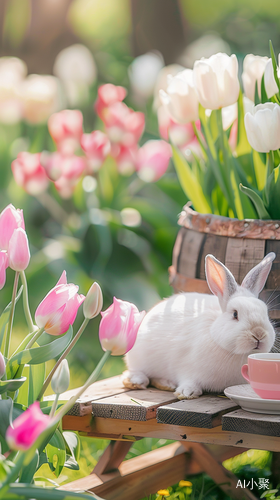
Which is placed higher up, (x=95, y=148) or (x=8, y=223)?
(x=95, y=148)

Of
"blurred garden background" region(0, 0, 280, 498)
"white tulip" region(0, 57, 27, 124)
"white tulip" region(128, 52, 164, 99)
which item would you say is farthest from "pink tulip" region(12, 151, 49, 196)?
"white tulip" region(128, 52, 164, 99)

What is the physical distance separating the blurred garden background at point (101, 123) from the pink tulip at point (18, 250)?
3.15ft

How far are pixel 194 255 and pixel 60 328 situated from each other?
67 centimetres

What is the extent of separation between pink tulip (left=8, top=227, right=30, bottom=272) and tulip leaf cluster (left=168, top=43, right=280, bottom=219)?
0.64 meters

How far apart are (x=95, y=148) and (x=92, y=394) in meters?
1.44

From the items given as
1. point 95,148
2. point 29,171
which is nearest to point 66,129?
point 95,148

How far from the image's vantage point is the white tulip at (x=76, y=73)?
10.4ft

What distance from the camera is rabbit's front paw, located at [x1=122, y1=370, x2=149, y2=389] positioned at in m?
1.48

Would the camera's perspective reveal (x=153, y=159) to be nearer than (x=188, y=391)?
No

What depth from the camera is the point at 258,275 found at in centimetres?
134

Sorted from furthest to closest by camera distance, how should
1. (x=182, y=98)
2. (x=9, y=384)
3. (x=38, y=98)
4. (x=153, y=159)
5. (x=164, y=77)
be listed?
(x=164, y=77) < (x=38, y=98) < (x=153, y=159) < (x=182, y=98) < (x=9, y=384)

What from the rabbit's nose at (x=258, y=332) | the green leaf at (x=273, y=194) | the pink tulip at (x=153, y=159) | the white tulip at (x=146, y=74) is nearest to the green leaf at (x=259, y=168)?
the green leaf at (x=273, y=194)

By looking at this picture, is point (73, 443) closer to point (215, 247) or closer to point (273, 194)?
point (215, 247)

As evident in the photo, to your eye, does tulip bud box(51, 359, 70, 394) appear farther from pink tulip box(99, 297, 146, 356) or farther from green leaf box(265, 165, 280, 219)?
green leaf box(265, 165, 280, 219)
